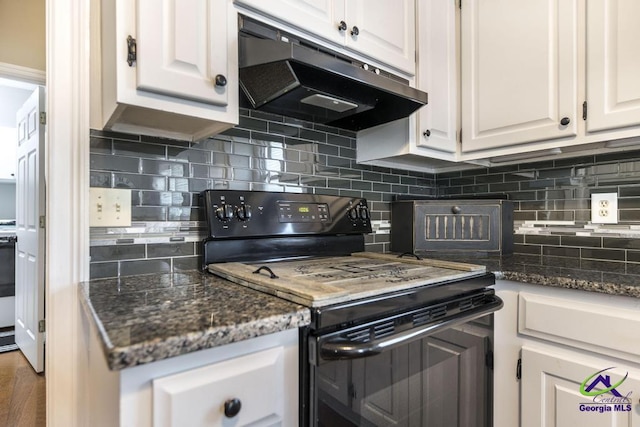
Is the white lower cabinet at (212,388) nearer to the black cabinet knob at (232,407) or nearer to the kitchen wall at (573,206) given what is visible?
the black cabinet knob at (232,407)

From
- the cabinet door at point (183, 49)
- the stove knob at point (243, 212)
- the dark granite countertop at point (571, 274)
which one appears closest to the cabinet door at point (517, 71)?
the dark granite countertop at point (571, 274)

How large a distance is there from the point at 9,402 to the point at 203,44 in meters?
2.44

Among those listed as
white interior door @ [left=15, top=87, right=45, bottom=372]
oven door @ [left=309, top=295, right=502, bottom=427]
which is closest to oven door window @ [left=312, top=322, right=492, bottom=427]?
oven door @ [left=309, top=295, right=502, bottom=427]

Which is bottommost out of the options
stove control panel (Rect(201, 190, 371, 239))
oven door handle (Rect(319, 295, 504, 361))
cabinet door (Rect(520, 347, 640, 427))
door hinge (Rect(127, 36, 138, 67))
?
cabinet door (Rect(520, 347, 640, 427))

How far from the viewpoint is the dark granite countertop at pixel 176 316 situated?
1.75 feet

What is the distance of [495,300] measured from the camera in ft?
3.68

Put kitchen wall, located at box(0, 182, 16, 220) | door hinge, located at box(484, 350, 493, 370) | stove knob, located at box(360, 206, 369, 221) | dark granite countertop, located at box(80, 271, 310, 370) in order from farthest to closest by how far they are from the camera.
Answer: kitchen wall, located at box(0, 182, 16, 220)
stove knob, located at box(360, 206, 369, 221)
door hinge, located at box(484, 350, 493, 370)
dark granite countertop, located at box(80, 271, 310, 370)

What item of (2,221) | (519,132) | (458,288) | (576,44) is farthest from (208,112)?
(2,221)

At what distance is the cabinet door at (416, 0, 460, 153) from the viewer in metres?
1.52

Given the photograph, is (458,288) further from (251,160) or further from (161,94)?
(161,94)

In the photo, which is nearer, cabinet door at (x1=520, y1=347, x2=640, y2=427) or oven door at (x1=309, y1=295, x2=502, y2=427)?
oven door at (x1=309, y1=295, x2=502, y2=427)

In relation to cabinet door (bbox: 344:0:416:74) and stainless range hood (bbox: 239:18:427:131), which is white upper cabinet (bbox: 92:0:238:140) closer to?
stainless range hood (bbox: 239:18:427:131)

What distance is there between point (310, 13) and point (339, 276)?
2.78ft

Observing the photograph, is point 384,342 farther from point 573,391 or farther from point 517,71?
point 517,71
